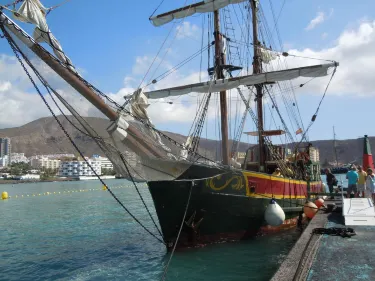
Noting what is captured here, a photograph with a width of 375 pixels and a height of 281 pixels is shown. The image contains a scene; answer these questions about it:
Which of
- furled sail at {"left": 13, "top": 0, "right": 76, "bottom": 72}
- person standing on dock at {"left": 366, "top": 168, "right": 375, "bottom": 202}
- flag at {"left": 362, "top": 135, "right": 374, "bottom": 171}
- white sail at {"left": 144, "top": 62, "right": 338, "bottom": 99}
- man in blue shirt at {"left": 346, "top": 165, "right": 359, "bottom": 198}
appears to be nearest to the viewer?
furled sail at {"left": 13, "top": 0, "right": 76, "bottom": 72}

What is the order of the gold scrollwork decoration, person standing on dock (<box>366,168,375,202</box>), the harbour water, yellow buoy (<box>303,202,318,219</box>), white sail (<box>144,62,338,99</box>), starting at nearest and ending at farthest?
the harbour water < the gold scrollwork decoration < person standing on dock (<box>366,168,375,202</box>) < yellow buoy (<box>303,202,318,219</box>) < white sail (<box>144,62,338,99</box>)

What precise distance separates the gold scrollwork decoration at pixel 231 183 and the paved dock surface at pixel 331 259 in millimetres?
2942

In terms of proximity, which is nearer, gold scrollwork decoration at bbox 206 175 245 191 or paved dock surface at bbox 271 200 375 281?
paved dock surface at bbox 271 200 375 281

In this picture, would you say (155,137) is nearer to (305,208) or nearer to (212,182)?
(212,182)

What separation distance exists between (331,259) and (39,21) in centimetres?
870

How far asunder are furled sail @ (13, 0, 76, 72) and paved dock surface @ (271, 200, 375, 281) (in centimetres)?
720

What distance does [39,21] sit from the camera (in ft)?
29.9

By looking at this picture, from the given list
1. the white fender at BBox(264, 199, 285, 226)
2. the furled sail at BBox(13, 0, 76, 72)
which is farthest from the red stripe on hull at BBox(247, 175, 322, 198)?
the furled sail at BBox(13, 0, 76, 72)

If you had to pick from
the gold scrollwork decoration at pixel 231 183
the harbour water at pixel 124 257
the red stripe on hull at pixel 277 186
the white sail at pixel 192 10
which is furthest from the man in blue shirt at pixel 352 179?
the white sail at pixel 192 10

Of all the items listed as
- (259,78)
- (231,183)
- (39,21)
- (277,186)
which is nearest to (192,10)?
(259,78)

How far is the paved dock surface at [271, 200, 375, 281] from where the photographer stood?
6316 millimetres

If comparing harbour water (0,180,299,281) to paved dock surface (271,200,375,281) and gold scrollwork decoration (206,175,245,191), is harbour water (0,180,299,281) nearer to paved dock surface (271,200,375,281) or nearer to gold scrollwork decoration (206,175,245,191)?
paved dock surface (271,200,375,281)

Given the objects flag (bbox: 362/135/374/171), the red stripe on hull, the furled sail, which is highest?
the furled sail

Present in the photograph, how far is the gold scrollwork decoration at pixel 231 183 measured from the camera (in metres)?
11.6
